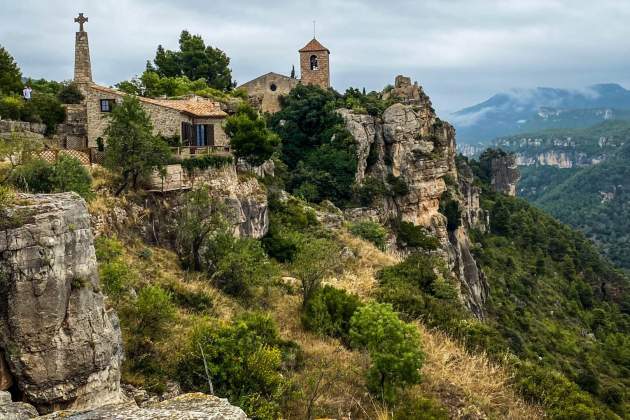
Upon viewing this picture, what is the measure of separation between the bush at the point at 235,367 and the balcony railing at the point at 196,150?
46.6ft

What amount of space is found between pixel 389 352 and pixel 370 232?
2600cm

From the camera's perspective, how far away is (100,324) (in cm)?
1274

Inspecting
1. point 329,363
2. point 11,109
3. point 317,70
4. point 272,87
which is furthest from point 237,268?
point 317,70

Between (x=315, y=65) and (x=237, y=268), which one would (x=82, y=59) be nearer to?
(x=237, y=268)

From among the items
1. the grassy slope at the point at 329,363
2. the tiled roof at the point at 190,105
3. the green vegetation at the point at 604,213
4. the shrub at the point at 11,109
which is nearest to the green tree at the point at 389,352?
the grassy slope at the point at 329,363

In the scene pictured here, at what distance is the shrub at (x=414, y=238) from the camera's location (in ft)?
162

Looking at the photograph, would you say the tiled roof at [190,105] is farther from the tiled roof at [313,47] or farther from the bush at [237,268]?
the tiled roof at [313,47]

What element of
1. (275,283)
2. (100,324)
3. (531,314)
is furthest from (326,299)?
(531,314)

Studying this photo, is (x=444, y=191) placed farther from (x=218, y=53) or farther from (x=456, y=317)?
(x=456, y=317)

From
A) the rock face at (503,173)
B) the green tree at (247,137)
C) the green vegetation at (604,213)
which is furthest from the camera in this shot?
the green vegetation at (604,213)

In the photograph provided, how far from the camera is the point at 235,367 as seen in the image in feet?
48.4

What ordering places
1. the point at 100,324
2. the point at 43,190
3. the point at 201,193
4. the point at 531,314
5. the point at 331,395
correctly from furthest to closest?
1. the point at 531,314
2. the point at 201,193
3. the point at 43,190
4. the point at 331,395
5. the point at 100,324

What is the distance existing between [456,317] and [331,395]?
450 inches

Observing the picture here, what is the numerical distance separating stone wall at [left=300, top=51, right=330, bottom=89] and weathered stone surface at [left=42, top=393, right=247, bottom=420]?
5647 centimetres
